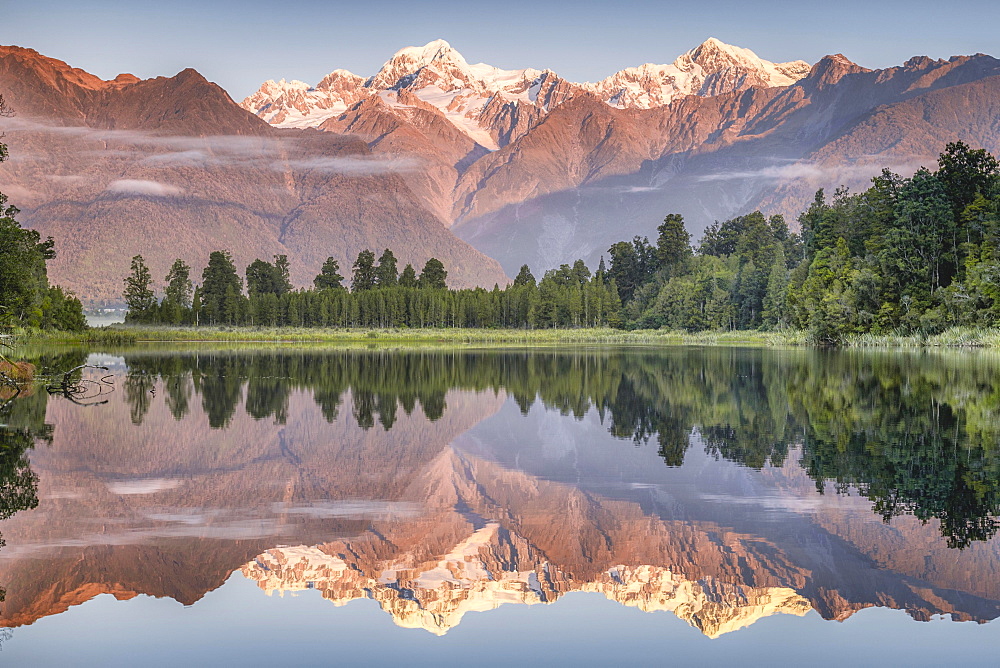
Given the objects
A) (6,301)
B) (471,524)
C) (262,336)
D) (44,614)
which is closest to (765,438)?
(471,524)

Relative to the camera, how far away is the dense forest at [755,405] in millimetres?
15922

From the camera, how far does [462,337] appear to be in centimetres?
13600

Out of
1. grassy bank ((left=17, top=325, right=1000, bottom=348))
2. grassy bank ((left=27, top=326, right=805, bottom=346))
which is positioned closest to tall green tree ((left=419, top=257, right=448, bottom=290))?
grassy bank ((left=17, top=325, right=1000, bottom=348))

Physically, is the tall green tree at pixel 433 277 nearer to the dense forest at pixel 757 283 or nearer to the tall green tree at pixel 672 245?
the dense forest at pixel 757 283

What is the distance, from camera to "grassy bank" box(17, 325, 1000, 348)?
98.9 m

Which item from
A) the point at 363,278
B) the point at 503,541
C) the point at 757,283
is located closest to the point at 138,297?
the point at 363,278

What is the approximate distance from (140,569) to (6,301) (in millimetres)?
42534

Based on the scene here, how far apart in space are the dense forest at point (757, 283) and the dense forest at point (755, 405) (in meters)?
26.7

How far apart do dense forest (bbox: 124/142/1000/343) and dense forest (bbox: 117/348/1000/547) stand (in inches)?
1053

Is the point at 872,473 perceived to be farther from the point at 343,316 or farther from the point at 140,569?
the point at 343,316

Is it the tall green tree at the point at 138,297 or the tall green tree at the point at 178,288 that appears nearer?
the tall green tree at the point at 138,297

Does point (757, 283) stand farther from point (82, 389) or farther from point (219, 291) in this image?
point (82, 389)

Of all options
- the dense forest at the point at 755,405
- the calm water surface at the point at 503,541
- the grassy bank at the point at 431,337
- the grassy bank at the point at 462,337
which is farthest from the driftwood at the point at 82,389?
the grassy bank at the point at 431,337

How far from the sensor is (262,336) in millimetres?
143375
